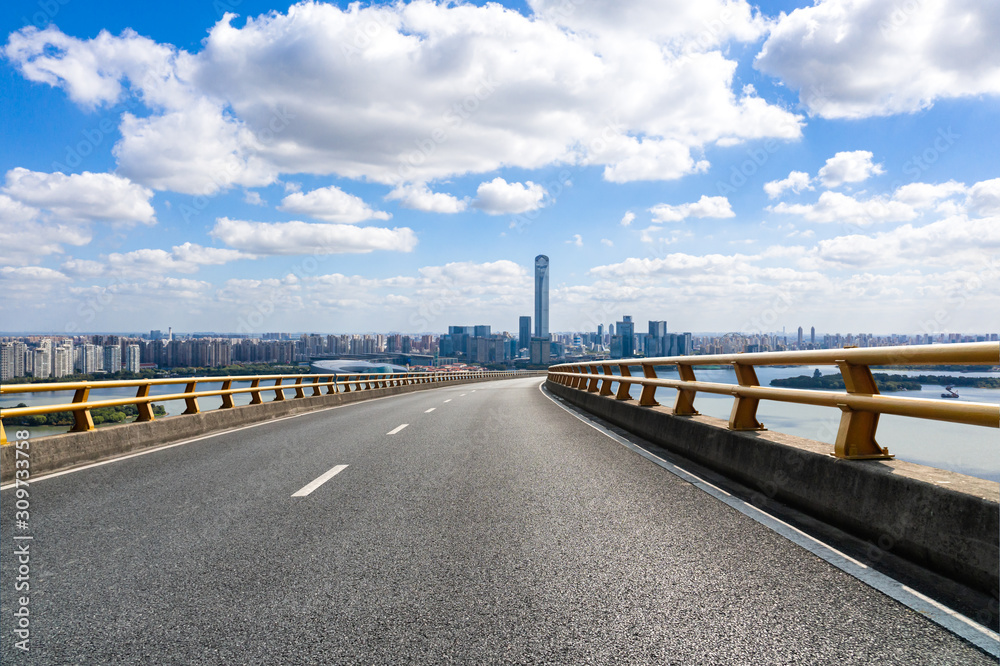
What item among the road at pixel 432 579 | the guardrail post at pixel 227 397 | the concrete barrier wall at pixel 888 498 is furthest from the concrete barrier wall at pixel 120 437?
the concrete barrier wall at pixel 888 498

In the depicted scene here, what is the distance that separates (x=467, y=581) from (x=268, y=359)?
6396 centimetres

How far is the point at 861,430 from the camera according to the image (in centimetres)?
509

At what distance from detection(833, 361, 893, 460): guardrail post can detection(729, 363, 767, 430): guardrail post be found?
88.4 inches

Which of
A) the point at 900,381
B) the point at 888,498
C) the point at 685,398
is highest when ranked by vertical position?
the point at 900,381

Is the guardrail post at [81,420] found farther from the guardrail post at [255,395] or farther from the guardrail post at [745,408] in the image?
the guardrail post at [745,408]

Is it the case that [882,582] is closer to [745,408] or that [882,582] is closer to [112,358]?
[745,408]

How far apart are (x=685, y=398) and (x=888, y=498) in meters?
5.53

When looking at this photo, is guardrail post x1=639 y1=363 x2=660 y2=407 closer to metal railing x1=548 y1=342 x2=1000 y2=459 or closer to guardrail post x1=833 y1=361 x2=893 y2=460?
metal railing x1=548 y1=342 x2=1000 y2=459

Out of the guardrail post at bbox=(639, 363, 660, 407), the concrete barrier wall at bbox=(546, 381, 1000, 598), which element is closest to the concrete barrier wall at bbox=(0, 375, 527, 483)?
the concrete barrier wall at bbox=(546, 381, 1000, 598)

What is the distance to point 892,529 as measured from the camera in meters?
4.29

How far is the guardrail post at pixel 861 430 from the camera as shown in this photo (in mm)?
5055

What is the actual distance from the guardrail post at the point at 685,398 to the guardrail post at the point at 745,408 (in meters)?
2.13

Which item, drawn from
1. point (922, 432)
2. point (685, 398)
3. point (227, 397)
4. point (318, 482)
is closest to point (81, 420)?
point (318, 482)

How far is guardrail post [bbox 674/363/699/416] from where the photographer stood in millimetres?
9727
